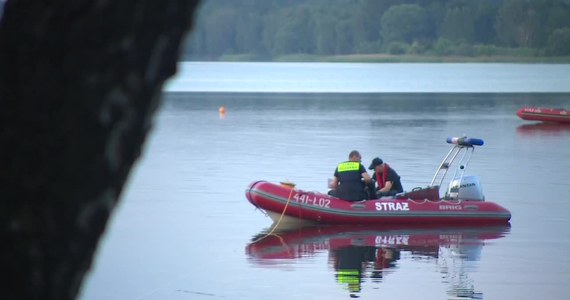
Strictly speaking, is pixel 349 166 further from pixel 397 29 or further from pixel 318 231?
pixel 397 29

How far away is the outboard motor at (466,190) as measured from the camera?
1702 centimetres

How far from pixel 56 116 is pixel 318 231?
13566mm

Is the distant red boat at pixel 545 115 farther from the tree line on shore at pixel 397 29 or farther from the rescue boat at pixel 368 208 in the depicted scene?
the tree line on shore at pixel 397 29

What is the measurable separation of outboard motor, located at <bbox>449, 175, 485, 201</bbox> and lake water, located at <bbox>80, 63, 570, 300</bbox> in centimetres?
65

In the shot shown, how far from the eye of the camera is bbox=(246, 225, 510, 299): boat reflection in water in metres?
12.7

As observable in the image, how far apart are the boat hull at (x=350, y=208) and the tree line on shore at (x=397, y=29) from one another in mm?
126677

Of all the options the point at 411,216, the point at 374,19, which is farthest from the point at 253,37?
the point at 411,216

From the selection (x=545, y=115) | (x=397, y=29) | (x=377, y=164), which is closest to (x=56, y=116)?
(x=377, y=164)

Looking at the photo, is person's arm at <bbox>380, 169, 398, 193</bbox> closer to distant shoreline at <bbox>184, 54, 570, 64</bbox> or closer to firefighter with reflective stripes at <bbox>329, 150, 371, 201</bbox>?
firefighter with reflective stripes at <bbox>329, 150, 371, 201</bbox>

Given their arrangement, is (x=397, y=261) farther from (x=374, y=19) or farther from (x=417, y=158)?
(x=374, y=19)

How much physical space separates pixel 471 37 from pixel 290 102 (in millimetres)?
81417

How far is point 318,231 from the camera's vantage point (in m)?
16.1

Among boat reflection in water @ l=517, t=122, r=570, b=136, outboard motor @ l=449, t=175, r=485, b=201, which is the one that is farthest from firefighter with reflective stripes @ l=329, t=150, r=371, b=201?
boat reflection in water @ l=517, t=122, r=570, b=136

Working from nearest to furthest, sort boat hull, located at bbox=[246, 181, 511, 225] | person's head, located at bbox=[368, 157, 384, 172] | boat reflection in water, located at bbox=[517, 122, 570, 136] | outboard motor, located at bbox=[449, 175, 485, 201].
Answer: boat hull, located at bbox=[246, 181, 511, 225]
person's head, located at bbox=[368, 157, 384, 172]
outboard motor, located at bbox=[449, 175, 485, 201]
boat reflection in water, located at bbox=[517, 122, 570, 136]
